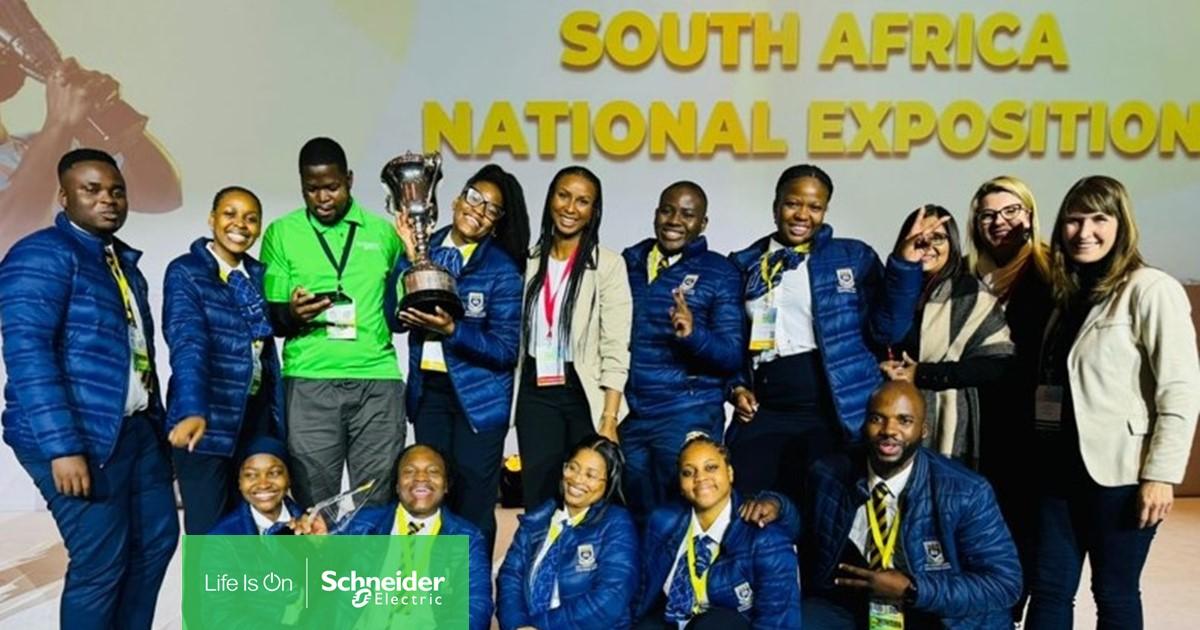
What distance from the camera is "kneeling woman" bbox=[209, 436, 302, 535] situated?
2984 millimetres

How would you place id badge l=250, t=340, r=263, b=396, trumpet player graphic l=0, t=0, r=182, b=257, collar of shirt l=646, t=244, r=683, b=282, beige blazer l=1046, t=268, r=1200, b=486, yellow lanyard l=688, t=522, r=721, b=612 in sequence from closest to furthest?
beige blazer l=1046, t=268, r=1200, b=486 → yellow lanyard l=688, t=522, r=721, b=612 → id badge l=250, t=340, r=263, b=396 → collar of shirt l=646, t=244, r=683, b=282 → trumpet player graphic l=0, t=0, r=182, b=257

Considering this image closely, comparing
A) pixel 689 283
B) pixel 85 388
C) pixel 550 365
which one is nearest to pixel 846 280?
pixel 689 283

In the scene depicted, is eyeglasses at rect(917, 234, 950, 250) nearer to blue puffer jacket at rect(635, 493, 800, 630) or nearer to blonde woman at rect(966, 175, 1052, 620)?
blonde woman at rect(966, 175, 1052, 620)

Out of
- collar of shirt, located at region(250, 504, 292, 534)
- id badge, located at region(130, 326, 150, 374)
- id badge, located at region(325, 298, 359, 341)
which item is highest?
id badge, located at region(325, 298, 359, 341)

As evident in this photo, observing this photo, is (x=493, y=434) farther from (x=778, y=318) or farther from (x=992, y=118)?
(x=992, y=118)

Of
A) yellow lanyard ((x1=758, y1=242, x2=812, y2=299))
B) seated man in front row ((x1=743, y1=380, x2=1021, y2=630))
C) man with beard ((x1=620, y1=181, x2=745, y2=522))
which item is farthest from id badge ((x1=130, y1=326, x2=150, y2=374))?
yellow lanyard ((x1=758, y1=242, x2=812, y2=299))

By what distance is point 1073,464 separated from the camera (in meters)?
2.64

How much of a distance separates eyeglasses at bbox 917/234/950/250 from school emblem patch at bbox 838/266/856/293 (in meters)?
0.22

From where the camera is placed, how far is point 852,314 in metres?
3.15

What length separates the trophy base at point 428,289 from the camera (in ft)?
9.48

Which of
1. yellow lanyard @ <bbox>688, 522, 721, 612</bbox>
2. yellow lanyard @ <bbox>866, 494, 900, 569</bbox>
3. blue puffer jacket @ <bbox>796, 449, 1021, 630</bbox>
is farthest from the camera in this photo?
yellow lanyard @ <bbox>688, 522, 721, 612</bbox>

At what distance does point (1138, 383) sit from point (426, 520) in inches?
76.8

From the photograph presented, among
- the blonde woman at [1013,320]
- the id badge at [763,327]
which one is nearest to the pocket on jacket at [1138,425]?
the blonde woman at [1013,320]

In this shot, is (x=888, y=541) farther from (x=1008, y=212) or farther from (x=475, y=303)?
(x=475, y=303)
